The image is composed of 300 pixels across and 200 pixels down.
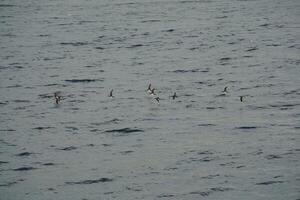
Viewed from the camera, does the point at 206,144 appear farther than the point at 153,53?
No

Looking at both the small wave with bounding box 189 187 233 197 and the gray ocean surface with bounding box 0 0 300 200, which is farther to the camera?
the gray ocean surface with bounding box 0 0 300 200

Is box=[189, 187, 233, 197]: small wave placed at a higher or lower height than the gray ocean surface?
lower

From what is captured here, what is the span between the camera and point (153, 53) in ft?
91.8

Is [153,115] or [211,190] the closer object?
[211,190]

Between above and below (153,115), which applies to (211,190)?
below

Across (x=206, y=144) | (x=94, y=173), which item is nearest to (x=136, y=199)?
(x=94, y=173)

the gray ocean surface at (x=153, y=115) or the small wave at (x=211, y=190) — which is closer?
the small wave at (x=211, y=190)

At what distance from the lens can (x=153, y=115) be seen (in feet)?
55.9

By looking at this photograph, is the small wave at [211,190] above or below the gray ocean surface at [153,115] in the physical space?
below

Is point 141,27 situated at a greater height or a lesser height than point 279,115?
greater

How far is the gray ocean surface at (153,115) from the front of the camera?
12.2m

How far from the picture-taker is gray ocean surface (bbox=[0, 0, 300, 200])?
481 inches

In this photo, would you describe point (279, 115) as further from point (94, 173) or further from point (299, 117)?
point (94, 173)

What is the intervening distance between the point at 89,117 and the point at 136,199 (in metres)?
6.32
